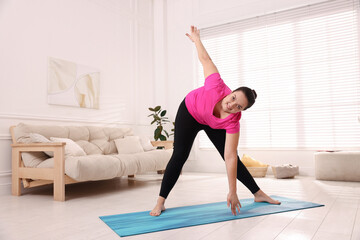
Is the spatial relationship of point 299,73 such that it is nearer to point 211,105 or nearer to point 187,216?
point 211,105

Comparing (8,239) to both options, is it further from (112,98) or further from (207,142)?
(207,142)

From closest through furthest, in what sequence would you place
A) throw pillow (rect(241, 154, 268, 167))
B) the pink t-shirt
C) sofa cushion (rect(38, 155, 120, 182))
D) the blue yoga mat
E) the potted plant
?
the blue yoga mat, the pink t-shirt, sofa cushion (rect(38, 155, 120, 182)), throw pillow (rect(241, 154, 268, 167)), the potted plant

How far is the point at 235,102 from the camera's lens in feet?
5.83

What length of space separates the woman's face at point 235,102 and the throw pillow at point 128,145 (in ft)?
7.75

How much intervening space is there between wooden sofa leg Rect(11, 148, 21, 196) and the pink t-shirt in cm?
209

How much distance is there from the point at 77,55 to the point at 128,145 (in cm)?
145

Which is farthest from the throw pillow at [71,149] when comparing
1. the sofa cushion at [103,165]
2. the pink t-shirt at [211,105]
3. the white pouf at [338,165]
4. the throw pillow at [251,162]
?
the white pouf at [338,165]

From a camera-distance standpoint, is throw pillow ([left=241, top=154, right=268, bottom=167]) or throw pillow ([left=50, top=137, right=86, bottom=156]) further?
throw pillow ([left=241, top=154, right=268, bottom=167])

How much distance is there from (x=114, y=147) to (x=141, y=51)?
222 centimetres

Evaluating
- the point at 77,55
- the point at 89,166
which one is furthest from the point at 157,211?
the point at 77,55

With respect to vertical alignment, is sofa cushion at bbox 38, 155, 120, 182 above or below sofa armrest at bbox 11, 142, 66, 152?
below

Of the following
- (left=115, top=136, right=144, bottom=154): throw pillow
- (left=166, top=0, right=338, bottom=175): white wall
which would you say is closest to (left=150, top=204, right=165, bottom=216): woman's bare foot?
(left=115, top=136, right=144, bottom=154): throw pillow

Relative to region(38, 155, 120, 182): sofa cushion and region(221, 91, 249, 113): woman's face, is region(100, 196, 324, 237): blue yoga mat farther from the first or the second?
region(38, 155, 120, 182): sofa cushion

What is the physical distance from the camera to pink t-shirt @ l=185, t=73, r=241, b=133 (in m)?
1.88
